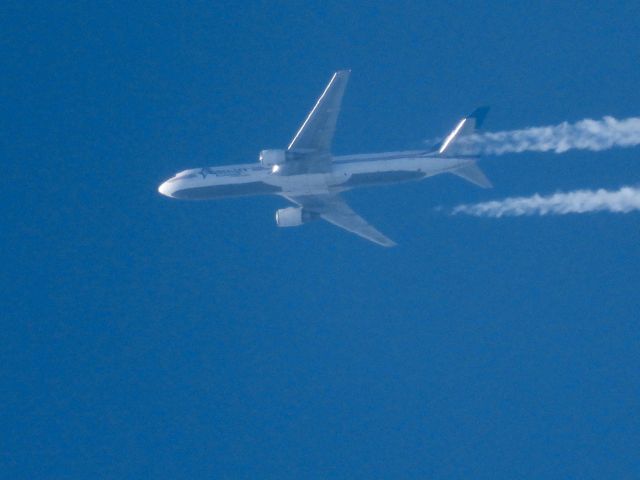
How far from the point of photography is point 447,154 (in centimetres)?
8162

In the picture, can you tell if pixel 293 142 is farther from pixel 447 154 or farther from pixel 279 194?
pixel 447 154

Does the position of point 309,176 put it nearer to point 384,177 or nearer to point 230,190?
point 384,177

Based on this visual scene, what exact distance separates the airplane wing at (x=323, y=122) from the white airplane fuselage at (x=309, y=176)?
5.49ft

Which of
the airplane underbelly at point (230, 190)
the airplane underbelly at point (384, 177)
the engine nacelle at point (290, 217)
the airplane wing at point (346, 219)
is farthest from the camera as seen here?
Answer: the airplane wing at point (346, 219)

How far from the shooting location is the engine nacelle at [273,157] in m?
79.7

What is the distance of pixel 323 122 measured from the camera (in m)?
79.2

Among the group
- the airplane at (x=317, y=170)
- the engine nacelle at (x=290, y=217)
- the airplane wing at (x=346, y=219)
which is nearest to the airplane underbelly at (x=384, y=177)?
the airplane at (x=317, y=170)

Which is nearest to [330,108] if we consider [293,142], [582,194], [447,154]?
[293,142]

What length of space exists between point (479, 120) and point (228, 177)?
17.4 metres

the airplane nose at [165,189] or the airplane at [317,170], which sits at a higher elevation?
the airplane nose at [165,189]

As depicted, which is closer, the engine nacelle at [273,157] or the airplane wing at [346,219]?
the engine nacelle at [273,157]

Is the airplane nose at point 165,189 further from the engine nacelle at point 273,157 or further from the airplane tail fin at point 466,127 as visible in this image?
the airplane tail fin at point 466,127

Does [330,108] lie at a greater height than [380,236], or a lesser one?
greater

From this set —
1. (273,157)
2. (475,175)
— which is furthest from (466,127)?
(273,157)
